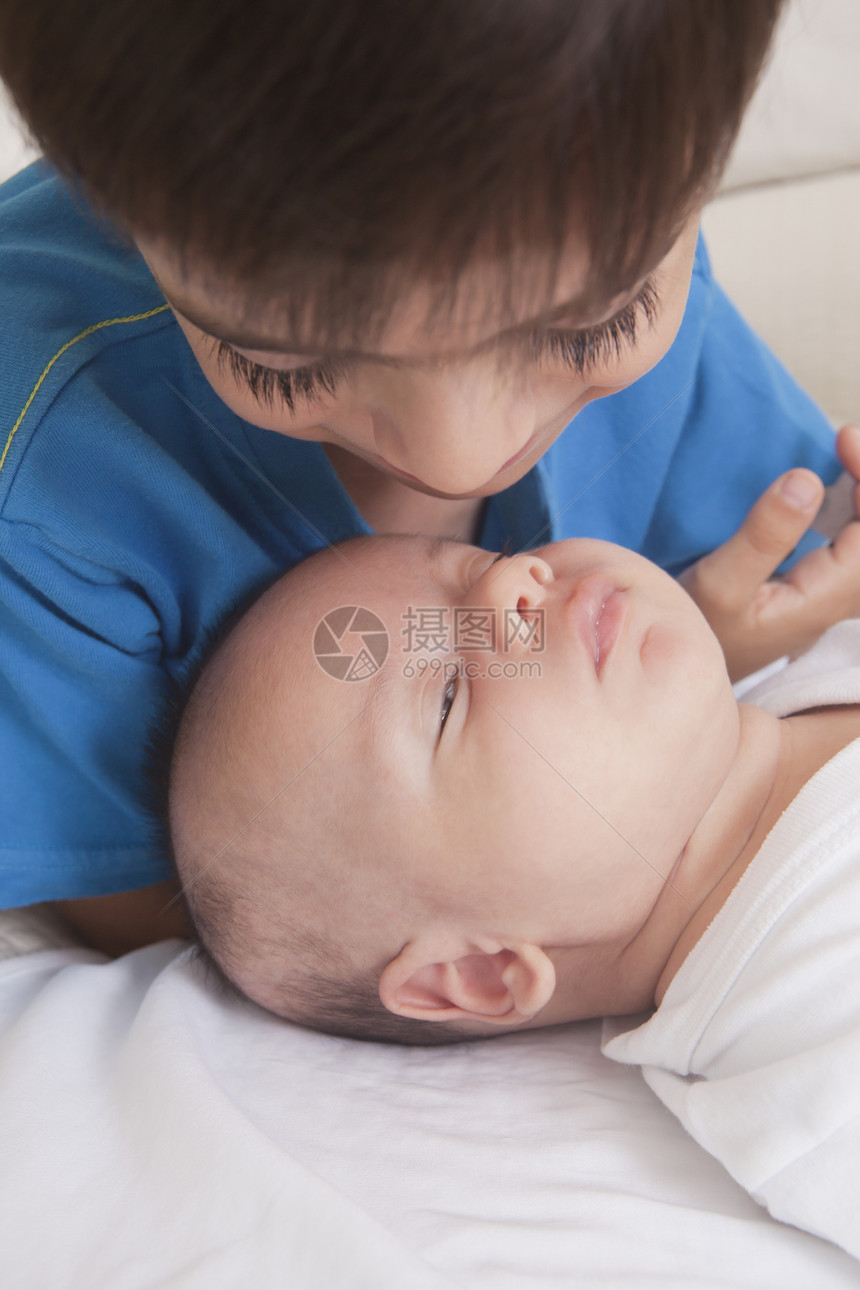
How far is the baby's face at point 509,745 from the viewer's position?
0.68 meters

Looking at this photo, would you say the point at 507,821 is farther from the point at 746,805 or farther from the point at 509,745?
the point at 746,805

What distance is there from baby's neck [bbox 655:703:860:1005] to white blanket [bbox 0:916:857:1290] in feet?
0.47

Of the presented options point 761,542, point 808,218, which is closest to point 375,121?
point 761,542

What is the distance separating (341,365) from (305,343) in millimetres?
39

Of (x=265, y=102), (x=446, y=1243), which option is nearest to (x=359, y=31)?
(x=265, y=102)

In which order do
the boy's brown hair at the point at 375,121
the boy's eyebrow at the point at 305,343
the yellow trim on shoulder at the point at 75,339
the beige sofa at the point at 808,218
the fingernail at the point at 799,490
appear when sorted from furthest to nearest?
the beige sofa at the point at 808,218 → the fingernail at the point at 799,490 → the yellow trim on shoulder at the point at 75,339 → the boy's eyebrow at the point at 305,343 → the boy's brown hair at the point at 375,121

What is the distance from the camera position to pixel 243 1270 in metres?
0.52

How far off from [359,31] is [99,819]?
673mm

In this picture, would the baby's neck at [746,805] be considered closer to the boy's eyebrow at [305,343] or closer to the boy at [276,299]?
the boy at [276,299]

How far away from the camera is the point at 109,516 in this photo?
71cm

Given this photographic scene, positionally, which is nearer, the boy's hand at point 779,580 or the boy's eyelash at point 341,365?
the boy's eyelash at point 341,365

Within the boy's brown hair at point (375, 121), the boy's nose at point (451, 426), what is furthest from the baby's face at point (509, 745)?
the boy's brown hair at point (375, 121)

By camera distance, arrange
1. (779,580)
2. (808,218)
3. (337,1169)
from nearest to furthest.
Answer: (337,1169)
(779,580)
(808,218)

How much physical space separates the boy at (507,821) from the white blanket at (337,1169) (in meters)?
→ 0.04
